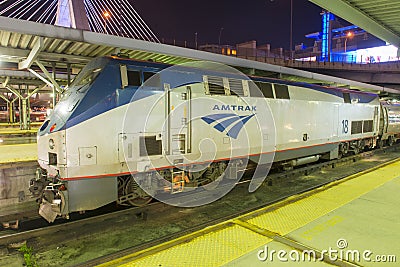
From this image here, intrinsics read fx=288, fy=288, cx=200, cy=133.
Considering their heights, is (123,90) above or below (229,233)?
above

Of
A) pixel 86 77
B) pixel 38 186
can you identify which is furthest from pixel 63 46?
pixel 38 186

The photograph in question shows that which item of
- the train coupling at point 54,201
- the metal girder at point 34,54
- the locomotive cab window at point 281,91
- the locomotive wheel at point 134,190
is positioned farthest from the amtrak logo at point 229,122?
the metal girder at point 34,54

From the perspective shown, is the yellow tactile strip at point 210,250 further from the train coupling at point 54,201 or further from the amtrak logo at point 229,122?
the amtrak logo at point 229,122

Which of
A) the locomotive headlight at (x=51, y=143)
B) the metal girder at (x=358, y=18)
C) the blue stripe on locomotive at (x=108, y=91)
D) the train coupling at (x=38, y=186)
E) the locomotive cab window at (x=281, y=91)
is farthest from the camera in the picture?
the locomotive cab window at (x=281, y=91)

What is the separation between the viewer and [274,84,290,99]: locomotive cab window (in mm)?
9148

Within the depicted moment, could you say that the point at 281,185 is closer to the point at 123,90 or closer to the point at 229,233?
the point at 229,233

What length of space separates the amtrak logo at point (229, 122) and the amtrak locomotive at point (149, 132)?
25 mm

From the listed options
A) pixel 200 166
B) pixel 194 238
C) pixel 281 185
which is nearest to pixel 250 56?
pixel 281 185

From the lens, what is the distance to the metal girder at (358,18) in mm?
6832

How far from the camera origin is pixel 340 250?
4.43m

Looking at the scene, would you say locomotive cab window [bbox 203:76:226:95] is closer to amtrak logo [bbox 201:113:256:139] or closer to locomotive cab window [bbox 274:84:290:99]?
amtrak logo [bbox 201:113:256:139]

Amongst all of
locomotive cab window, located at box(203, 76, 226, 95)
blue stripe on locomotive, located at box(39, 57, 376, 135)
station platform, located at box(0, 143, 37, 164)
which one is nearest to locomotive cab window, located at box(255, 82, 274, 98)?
locomotive cab window, located at box(203, 76, 226, 95)

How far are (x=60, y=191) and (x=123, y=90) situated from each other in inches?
88.1

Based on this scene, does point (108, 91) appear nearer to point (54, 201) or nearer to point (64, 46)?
point (54, 201)
